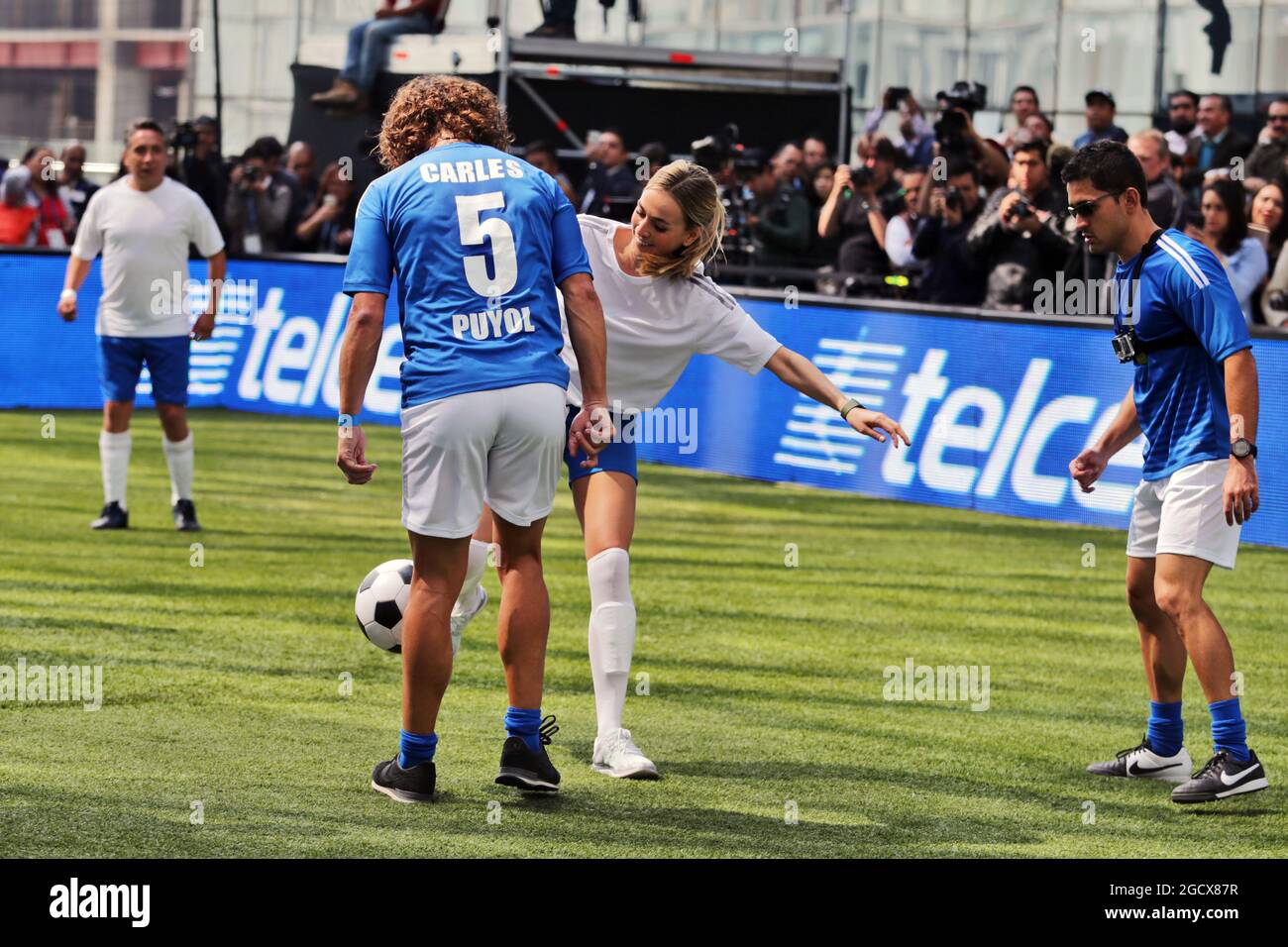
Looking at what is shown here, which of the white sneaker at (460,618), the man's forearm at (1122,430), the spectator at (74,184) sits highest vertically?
the spectator at (74,184)

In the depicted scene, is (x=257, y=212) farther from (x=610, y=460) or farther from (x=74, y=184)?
(x=610, y=460)

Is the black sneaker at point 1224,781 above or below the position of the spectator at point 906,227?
below

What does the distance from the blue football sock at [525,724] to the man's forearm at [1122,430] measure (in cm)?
223

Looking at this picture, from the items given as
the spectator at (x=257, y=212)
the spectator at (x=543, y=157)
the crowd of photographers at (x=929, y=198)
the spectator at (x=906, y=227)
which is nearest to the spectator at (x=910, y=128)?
the crowd of photographers at (x=929, y=198)

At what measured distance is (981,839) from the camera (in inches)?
242

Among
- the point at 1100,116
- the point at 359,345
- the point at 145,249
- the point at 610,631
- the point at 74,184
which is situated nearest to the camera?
the point at 359,345

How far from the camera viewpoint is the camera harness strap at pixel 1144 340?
668cm

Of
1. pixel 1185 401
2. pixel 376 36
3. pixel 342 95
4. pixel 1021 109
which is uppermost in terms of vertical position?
pixel 376 36

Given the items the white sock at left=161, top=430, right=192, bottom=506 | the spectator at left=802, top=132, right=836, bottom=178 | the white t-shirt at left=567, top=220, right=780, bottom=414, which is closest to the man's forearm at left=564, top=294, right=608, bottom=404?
the white t-shirt at left=567, top=220, right=780, bottom=414

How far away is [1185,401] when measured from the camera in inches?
264

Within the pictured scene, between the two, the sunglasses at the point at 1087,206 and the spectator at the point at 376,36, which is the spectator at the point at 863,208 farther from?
the sunglasses at the point at 1087,206

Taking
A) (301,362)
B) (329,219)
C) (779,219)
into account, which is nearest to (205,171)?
(329,219)

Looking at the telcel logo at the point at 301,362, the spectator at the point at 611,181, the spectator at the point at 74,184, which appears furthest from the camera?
the spectator at the point at 74,184

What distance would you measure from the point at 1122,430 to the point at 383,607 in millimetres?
2681
